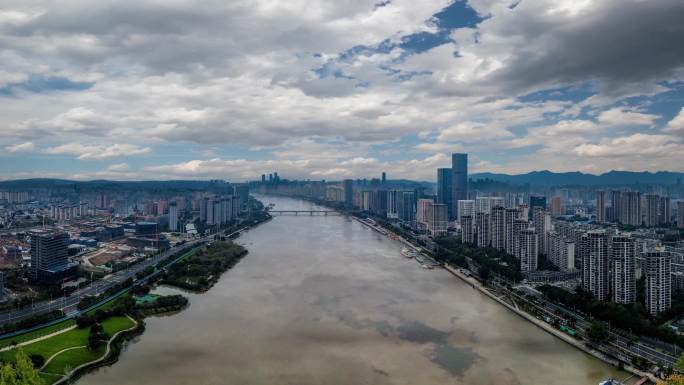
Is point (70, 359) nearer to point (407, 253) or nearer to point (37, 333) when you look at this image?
point (37, 333)

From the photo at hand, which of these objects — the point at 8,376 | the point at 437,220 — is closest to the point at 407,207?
the point at 437,220

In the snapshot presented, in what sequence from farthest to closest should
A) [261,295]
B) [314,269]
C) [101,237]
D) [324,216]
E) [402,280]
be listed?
[324,216], [101,237], [314,269], [402,280], [261,295]

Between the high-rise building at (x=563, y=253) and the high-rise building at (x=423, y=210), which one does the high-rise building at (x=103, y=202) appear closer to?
the high-rise building at (x=423, y=210)

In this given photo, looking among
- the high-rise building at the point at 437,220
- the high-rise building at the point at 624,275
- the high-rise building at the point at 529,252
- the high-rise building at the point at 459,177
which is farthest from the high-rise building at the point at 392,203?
the high-rise building at the point at 624,275

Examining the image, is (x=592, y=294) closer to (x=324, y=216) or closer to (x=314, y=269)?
(x=314, y=269)

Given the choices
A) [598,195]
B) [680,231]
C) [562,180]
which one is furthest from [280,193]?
[680,231]

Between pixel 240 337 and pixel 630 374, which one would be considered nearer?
pixel 630 374

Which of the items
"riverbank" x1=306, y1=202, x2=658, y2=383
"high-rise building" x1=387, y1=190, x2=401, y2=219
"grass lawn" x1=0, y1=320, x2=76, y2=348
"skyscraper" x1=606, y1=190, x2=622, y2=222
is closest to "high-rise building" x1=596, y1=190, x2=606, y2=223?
"skyscraper" x1=606, y1=190, x2=622, y2=222
